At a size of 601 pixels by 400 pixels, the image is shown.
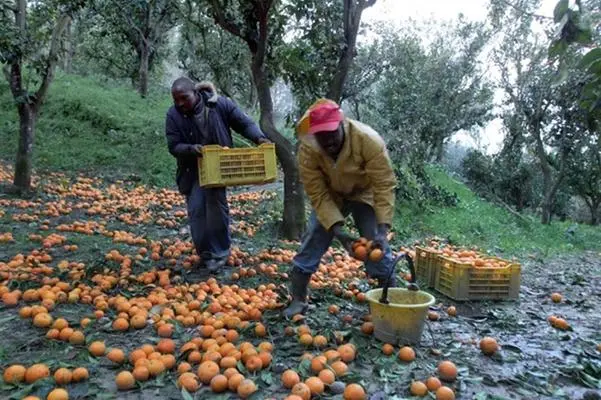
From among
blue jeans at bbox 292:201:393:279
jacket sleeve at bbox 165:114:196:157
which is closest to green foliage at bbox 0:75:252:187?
jacket sleeve at bbox 165:114:196:157

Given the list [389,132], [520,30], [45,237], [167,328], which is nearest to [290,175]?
[45,237]


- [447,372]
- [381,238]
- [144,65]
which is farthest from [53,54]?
[144,65]

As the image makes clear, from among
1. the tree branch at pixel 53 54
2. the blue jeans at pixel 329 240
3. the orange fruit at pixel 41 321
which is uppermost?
the tree branch at pixel 53 54

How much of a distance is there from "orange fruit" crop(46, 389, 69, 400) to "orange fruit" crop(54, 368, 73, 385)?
0.18 metres

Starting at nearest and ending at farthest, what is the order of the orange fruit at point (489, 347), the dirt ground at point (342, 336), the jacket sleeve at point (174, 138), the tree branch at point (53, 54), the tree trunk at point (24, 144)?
1. the dirt ground at point (342, 336)
2. the orange fruit at point (489, 347)
3. the jacket sleeve at point (174, 138)
4. the tree branch at point (53, 54)
5. the tree trunk at point (24, 144)

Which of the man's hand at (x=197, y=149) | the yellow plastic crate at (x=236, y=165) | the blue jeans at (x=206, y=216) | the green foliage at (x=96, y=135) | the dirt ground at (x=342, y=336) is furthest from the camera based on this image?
the green foliage at (x=96, y=135)

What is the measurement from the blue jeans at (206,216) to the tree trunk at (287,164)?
1.72 meters

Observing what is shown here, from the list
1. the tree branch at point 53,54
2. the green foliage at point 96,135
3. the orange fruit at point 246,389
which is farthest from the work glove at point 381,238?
the green foliage at point 96,135

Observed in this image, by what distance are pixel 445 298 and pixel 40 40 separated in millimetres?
6861

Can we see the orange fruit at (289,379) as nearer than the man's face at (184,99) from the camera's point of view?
Yes

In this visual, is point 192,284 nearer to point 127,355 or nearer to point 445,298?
point 127,355

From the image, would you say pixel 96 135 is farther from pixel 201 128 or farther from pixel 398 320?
pixel 398 320

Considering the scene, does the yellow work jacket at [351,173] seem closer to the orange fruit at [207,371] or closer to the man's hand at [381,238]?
the man's hand at [381,238]

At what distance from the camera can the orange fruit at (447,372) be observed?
3109 millimetres
